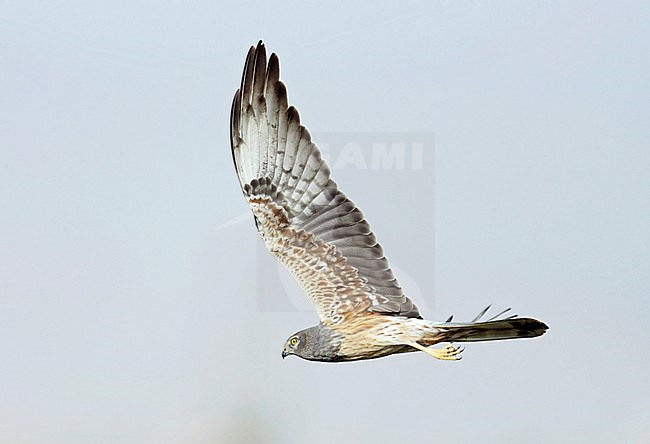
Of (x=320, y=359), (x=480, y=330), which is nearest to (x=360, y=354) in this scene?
(x=320, y=359)

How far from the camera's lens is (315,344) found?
470cm

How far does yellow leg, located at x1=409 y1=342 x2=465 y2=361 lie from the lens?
13.8ft

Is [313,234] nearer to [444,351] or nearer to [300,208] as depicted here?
[300,208]

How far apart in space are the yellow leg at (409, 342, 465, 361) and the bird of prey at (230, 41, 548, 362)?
0.14 meters

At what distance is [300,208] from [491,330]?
1.54 metres

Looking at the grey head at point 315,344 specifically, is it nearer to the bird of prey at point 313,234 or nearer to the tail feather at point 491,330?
the bird of prey at point 313,234

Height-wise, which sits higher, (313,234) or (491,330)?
(313,234)

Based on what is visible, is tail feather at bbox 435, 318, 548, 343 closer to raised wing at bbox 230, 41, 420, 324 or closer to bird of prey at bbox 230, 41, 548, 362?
bird of prey at bbox 230, 41, 548, 362

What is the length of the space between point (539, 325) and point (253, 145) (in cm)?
213

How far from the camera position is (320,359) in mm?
4676

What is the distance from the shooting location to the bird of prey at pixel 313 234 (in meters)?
4.67

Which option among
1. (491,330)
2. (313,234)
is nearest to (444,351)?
(491,330)

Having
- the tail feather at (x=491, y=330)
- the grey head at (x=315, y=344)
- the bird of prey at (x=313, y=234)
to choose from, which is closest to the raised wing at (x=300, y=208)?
the bird of prey at (x=313, y=234)

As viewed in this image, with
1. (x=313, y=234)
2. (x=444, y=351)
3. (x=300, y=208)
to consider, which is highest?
(x=300, y=208)
